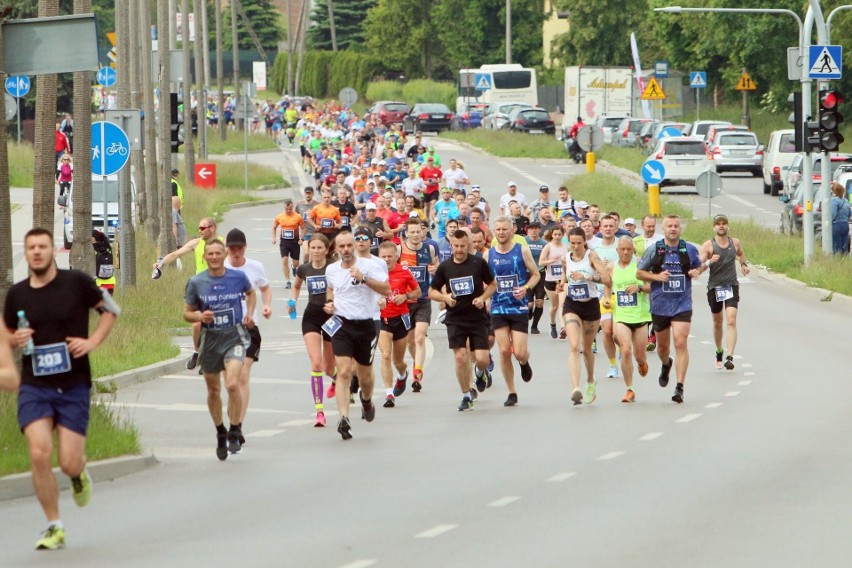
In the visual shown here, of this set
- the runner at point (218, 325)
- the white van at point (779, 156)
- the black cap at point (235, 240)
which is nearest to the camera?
the runner at point (218, 325)

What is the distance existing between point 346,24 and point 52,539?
12320 centimetres

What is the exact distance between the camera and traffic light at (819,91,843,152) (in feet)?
100

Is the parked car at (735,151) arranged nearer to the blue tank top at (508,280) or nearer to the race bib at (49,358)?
the blue tank top at (508,280)

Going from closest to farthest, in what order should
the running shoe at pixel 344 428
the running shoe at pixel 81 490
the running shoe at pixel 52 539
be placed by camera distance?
1. the running shoe at pixel 52 539
2. the running shoe at pixel 81 490
3. the running shoe at pixel 344 428

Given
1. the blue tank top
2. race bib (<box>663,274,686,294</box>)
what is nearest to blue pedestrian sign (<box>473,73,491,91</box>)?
race bib (<box>663,274,686,294</box>)

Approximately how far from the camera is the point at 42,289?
10102 millimetres

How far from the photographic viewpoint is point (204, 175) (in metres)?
52.6

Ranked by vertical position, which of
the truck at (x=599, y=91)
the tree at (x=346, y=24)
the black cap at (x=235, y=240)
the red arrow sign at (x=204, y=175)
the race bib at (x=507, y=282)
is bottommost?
the red arrow sign at (x=204, y=175)

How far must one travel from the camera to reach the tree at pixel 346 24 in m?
130

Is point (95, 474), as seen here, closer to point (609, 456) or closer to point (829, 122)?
point (609, 456)

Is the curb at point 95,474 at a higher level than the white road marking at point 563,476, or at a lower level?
higher

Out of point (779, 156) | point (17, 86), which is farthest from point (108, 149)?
point (779, 156)

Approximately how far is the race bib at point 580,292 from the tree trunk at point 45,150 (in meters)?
5.08

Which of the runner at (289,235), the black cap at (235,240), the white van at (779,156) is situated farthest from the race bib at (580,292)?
the white van at (779,156)
